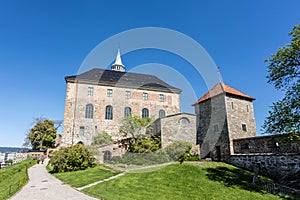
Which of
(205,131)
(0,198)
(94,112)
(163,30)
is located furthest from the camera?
(94,112)

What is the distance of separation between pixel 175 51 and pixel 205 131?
9.22 metres

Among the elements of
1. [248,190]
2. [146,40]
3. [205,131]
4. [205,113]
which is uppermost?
[146,40]

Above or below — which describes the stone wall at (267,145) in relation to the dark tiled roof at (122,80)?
below

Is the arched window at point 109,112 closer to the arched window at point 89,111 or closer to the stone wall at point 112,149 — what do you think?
the arched window at point 89,111

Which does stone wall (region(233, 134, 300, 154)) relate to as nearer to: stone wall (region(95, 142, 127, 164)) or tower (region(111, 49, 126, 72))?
stone wall (region(95, 142, 127, 164))

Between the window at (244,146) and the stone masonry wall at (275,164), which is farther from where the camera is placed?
the window at (244,146)

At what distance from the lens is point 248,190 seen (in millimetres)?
9836

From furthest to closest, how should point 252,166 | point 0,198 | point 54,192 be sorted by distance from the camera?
1. point 252,166
2. point 54,192
3. point 0,198

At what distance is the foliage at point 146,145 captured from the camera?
61.5 feet

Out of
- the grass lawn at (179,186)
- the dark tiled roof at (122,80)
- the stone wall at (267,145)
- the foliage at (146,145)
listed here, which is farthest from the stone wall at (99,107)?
the grass lawn at (179,186)

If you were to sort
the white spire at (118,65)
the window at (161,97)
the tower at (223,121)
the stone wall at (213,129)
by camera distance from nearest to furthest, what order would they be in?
the tower at (223,121) → the stone wall at (213,129) → the window at (161,97) → the white spire at (118,65)

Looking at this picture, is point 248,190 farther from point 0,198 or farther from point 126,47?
point 126,47

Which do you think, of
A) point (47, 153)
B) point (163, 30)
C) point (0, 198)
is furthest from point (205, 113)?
point (47, 153)

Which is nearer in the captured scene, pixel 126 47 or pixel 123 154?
pixel 126 47
